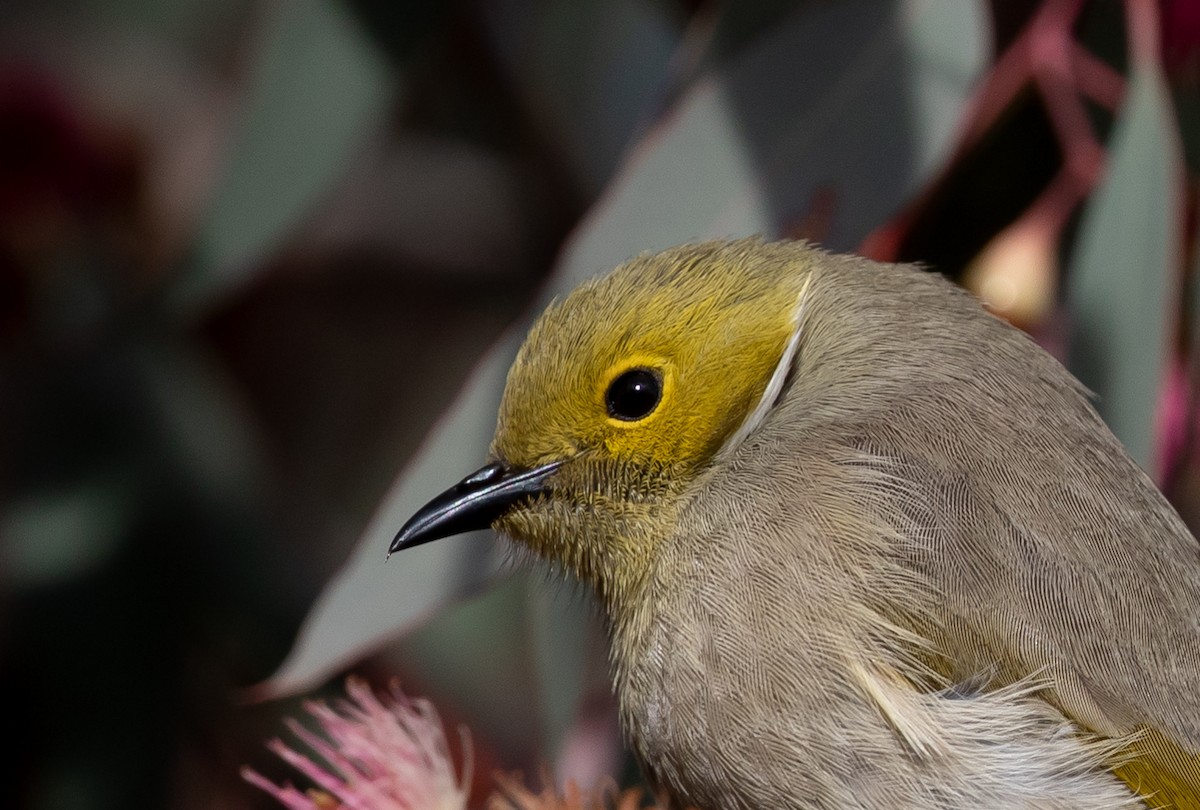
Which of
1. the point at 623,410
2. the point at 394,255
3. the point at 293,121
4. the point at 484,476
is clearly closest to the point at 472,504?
the point at 484,476

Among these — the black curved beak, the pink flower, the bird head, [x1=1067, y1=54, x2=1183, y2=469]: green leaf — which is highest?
[x1=1067, y1=54, x2=1183, y2=469]: green leaf

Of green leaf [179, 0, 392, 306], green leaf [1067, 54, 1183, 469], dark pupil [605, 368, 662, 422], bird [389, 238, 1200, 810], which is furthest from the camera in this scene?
green leaf [179, 0, 392, 306]

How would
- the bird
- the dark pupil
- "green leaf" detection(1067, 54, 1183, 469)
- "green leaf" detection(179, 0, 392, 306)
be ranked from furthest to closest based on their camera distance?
"green leaf" detection(179, 0, 392, 306)
"green leaf" detection(1067, 54, 1183, 469)
the dark pupil
the bird

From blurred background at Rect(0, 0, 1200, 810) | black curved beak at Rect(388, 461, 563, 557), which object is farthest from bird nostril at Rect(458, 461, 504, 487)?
blurred background at Rect(0, 0, 1200, 810)

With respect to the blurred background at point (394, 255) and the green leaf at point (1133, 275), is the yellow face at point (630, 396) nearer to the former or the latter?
the blurred background at point (394, 255)

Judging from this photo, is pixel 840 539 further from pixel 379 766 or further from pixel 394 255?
pixel 394 255

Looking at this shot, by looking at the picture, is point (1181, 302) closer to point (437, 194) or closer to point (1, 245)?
point (437, 194)

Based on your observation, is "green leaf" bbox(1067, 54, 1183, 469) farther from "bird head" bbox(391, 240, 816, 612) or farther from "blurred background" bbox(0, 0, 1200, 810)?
"bird head" bbox(391, 240, 816, 612)

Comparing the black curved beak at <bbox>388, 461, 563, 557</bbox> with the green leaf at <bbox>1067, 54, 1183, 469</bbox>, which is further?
the green leaf at <bbox>1067, 54, 1183, 469</bbox>

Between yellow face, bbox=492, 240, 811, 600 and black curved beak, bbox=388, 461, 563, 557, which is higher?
yellow face, bbox=492, 240, 811, 600
